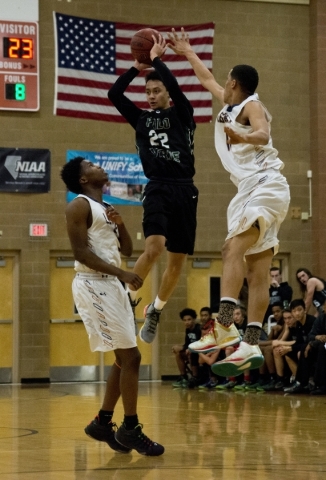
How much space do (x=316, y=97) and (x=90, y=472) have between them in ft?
44.3

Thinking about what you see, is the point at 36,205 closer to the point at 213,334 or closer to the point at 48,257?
the point at 48,257

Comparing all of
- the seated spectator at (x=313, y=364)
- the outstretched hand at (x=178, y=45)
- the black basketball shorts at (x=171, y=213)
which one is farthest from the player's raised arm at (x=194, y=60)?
the seated spectator at (x=313, y=364)

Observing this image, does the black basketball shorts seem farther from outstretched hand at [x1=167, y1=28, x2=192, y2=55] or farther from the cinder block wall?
the cinder block wall

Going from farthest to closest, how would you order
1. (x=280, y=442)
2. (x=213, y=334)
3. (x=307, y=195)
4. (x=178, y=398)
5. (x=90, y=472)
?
(x=307, y=195) < (x=178, y=398) < (x=280, y=442) < (x=90, y=472) < (x=213, y=334)

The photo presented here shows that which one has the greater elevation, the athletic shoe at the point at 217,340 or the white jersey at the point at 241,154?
the white jersey at the point at 241,154

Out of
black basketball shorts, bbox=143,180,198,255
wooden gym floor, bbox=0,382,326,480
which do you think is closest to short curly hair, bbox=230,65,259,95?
black basketball shorts, bbox=143,180,198,255

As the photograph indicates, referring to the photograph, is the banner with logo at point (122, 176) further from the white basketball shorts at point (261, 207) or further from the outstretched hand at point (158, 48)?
the white basketball shorts at point (261, 207)

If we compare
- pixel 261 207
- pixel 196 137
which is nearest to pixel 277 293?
pixel 196 137

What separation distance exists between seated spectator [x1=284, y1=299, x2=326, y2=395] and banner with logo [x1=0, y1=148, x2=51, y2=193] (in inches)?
256

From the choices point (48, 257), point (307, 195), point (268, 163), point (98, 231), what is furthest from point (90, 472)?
point (307, 195)

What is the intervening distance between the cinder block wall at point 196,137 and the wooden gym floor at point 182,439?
408 centimetres

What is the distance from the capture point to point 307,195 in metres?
19.0

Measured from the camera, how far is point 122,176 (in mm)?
18312

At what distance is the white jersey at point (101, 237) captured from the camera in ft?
24.5
